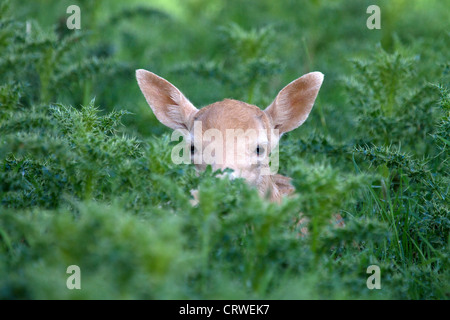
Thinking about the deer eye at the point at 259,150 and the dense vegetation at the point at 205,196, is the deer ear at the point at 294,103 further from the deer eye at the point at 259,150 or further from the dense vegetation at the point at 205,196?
the deer eye at the point at 259,150

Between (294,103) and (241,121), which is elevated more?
(294,103)

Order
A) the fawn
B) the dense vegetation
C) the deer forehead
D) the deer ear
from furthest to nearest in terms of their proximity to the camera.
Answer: the deer ear, the deer forehead, the fawn, the dense vegetation

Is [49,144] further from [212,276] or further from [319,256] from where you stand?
[319,256]

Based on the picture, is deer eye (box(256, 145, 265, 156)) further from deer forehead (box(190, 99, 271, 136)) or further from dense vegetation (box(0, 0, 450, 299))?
dense vegetation (box(0, 0, 450, 299))

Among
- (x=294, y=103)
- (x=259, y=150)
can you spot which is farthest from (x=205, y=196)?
(x=294, y=103)

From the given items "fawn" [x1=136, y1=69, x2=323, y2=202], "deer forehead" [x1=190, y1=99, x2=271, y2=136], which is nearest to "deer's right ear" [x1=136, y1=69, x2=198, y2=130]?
"fawn" [x1=136, y1=69, x2=323, y2=202]

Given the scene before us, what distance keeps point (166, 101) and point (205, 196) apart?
2.28 metres

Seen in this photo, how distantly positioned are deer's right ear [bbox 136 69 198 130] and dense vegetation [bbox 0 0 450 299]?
1.17ft

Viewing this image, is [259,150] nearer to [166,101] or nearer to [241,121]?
[241,121]

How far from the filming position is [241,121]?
4781 mm

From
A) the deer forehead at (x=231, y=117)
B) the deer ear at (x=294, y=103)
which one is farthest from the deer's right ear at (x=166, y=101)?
the deer ear at (x=294, y=103)

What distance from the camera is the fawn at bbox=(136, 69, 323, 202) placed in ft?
15.1

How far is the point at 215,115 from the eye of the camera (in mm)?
4801

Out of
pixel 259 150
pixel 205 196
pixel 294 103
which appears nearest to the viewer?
pixel 205 196
